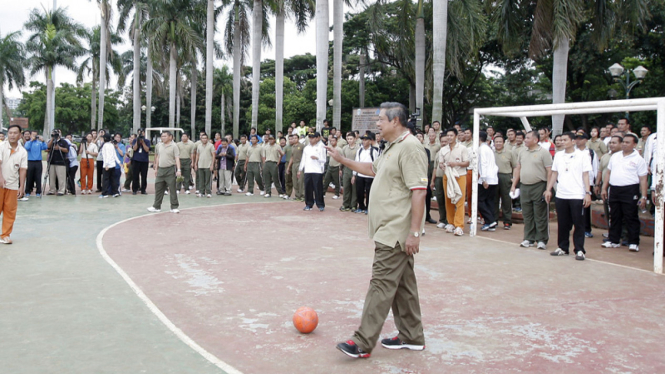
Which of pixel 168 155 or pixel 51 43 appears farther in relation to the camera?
pixel 51 43

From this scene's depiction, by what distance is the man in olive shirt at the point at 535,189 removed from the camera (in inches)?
368

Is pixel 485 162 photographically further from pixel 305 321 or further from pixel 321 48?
pixel 321 48

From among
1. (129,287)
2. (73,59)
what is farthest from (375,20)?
(73,59)

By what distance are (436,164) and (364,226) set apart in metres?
2.12

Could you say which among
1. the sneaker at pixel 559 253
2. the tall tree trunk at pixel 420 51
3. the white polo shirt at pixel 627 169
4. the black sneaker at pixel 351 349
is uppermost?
the tall tree trunk at pixel 420 51

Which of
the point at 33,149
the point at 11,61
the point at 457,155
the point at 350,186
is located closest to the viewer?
the point at 457,155

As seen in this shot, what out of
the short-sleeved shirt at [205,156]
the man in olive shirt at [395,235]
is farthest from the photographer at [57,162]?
the man in olive shirt at [395,235]

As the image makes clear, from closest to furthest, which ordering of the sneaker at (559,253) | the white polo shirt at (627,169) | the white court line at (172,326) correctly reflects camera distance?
1. the white court line at (172,326)
2. the sneaker at (559,253)
3. the white polo shirt at (627,169)

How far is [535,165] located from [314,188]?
6.01 metres

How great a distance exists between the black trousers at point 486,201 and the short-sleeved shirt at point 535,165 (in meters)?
1.80

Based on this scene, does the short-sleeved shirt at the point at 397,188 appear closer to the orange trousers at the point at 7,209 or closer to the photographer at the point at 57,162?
the orange trousers at the point at 7,209

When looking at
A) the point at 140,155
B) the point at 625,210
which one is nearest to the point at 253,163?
the point at 140,155

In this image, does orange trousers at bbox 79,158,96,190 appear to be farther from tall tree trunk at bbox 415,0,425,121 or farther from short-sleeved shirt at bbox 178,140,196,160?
tall tree trunk at bbox 415,0,425,121

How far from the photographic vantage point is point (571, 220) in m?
8.70
